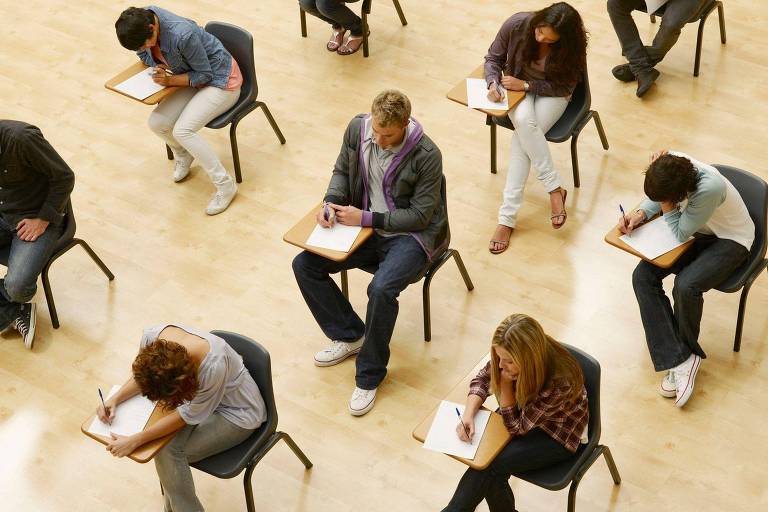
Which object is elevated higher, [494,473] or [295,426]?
[494,473]

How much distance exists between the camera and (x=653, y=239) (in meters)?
4.79

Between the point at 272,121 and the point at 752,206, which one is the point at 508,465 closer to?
the point at 752,206

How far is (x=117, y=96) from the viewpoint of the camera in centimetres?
710

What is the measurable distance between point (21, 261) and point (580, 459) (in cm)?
295

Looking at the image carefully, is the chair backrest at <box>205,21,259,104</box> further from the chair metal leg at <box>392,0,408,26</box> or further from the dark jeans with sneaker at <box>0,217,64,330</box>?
the chair metal leg at <box>392,0,408,26</box>

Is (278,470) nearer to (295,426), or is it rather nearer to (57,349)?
(295,426)

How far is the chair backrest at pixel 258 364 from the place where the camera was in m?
4.21

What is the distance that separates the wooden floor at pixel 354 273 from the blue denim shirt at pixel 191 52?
0.72 m

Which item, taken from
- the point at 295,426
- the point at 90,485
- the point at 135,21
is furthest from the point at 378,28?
the point at 90,485

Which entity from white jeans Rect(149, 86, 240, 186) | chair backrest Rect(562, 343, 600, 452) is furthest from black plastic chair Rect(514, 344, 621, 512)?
white jeans Rect(149, 86, 240, 186)

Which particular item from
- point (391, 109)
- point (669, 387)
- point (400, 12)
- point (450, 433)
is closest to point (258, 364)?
point (450, 433)

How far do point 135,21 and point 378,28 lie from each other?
96.9 inches

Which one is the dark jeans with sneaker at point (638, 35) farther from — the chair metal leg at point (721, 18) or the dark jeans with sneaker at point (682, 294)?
the dark jeans with sneaker at point (682, 294)

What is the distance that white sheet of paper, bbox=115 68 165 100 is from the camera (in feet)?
18.9
